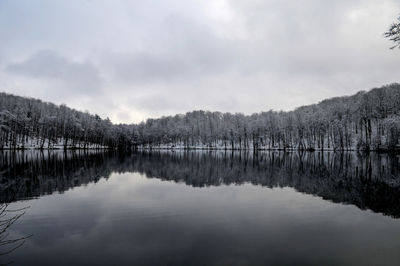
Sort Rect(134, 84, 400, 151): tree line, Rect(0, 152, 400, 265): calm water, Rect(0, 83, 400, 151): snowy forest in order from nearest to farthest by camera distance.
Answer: Rect(0, 152, 400, 265): calm water < Rect(134, 84, 400, 151): tree line < Rect(0, 83, 400, 151): snowy forest

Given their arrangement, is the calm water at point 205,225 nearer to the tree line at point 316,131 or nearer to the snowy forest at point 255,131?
the snowy forest at point 255,131

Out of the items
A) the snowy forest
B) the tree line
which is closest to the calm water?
the snowy forest

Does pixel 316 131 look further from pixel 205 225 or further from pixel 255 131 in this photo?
pixel 205 225

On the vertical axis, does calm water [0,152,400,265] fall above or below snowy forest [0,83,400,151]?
below

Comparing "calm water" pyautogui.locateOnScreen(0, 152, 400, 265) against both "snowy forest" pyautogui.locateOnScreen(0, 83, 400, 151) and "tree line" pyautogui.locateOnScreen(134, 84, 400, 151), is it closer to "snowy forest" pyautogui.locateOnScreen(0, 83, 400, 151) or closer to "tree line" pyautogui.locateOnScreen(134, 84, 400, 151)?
"snowy forest" pyautogui.locateOnScreen(0, 83, 400, 151)

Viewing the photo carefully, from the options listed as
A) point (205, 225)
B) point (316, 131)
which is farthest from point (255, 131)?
point (205, 225)

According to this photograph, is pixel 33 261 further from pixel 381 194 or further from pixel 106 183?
pixel 381 194

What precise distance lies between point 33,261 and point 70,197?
36.2 feet

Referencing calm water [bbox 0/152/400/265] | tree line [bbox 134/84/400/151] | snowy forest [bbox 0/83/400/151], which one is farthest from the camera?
snowy forest [bbox 0/83/400/151]

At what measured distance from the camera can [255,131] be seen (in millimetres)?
130500

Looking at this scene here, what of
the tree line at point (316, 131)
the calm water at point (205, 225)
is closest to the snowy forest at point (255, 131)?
the tree line at point (316, 131)

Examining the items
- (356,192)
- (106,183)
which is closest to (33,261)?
(106,183)

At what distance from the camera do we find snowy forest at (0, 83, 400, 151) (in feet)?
293

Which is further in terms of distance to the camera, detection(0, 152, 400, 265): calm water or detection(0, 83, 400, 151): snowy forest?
detection(0, 83, 400, 151): snowy forest
